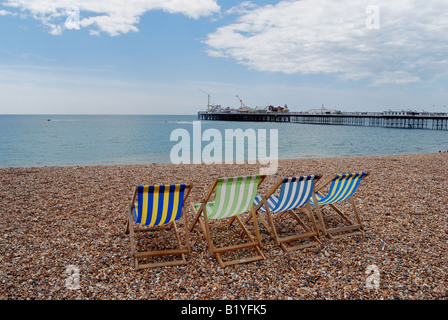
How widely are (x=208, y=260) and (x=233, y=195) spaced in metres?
0.75

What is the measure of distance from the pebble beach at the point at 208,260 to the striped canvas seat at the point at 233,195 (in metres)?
0.53

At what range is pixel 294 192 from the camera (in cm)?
350

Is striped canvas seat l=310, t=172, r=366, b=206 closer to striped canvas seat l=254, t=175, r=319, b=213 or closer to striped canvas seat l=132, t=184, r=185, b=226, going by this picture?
striped canvas seat l=254, t=175, r=319, b=213

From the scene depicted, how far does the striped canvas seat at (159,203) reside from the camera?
2969 mm

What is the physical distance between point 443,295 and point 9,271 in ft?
13.1

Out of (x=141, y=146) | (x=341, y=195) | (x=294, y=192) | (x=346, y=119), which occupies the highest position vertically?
(x=346, y=119)

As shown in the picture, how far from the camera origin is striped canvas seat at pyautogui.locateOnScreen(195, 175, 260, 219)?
318 cm

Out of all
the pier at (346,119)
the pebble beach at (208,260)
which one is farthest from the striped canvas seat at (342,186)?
the pier at (346,119)

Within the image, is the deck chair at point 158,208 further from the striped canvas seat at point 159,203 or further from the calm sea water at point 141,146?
the calm sea water at point 141,146

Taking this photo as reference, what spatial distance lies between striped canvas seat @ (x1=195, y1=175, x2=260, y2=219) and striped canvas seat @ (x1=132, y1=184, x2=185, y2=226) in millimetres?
398

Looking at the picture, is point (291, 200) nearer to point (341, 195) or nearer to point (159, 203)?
point (341, 195)
